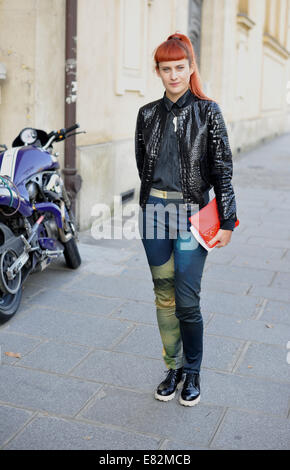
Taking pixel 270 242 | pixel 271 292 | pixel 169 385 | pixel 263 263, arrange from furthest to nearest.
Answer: pixel 270 242 → pixel 263 263 → pixel 271 292 → pixel 169 385

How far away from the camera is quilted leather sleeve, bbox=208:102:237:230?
301cm

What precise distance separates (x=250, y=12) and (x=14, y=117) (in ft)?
40.6

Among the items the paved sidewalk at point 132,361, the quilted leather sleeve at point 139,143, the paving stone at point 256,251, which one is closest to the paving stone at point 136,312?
the paved sidewalk at point 132,361

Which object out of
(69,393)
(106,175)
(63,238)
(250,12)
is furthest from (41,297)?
(250,12)

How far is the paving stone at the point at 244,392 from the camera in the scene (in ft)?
10.7

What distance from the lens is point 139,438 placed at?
2.92 metres

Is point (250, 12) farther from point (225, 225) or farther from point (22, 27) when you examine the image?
point (225, 225)

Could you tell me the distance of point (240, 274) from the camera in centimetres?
567

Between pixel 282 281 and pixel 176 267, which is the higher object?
pixel 176 267

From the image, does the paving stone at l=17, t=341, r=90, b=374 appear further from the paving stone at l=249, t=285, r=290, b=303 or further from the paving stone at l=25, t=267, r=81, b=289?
the paving stone at l=249, t=285, r=290, b=303

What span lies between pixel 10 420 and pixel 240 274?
3039mm

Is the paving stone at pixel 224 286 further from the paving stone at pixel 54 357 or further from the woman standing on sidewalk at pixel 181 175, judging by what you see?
the woman standing on sidewalk at pixel 181 175

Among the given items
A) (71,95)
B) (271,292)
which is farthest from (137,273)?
(71,95)

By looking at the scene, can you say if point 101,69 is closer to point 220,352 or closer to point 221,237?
point 220,352
